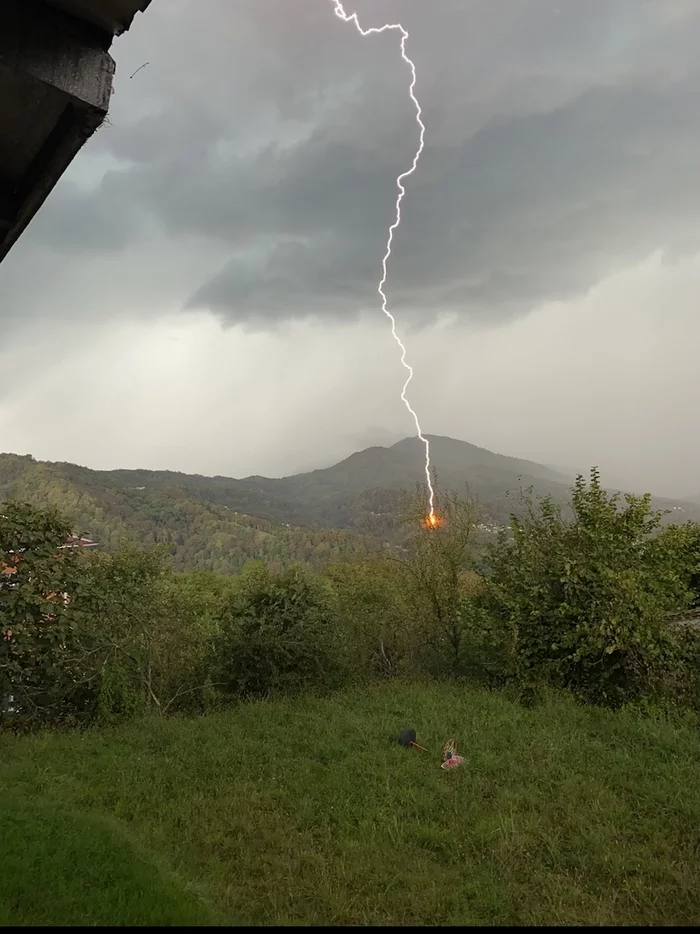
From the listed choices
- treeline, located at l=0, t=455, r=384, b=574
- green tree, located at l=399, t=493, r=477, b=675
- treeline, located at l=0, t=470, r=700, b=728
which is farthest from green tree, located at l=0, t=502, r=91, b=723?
treeline, located at l=0, t=455, r=384, b=574

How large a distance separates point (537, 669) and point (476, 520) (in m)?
4.75

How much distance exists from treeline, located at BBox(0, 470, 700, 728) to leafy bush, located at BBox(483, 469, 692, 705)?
36 millimetres

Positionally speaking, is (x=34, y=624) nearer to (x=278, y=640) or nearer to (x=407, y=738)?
(x=278, y=640)

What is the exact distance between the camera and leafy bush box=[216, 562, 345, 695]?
13914mm

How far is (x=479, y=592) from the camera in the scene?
1492 centimetres

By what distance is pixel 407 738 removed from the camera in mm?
9180

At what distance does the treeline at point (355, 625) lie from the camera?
470 inches

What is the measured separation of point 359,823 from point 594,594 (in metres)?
7.86

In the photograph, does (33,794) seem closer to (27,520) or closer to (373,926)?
(373,926)

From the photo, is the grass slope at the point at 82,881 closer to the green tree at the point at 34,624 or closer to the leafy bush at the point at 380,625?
the green tree at the point at 34,624

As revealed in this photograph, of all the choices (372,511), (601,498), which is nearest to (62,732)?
(601,498)

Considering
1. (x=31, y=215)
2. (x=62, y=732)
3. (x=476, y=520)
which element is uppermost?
(x=31, y=215)

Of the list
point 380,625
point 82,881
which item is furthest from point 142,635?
point 82,881

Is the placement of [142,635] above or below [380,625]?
above
